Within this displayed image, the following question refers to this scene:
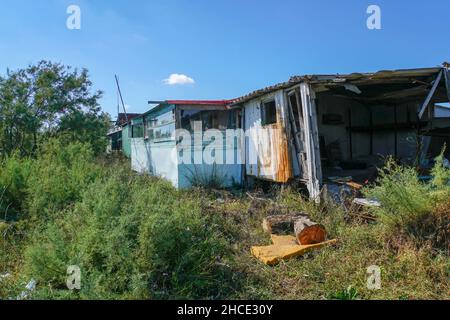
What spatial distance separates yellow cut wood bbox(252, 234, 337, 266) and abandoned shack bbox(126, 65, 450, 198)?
1.95 meters

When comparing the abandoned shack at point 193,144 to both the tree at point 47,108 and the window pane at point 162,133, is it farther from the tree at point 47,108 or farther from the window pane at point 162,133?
the tree at point 47,108

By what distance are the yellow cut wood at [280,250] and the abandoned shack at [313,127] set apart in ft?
6.38

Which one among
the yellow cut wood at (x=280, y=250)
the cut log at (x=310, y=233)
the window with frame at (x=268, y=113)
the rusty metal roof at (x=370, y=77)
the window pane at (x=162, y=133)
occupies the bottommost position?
the yellow cut wood at (x=280, y=250)

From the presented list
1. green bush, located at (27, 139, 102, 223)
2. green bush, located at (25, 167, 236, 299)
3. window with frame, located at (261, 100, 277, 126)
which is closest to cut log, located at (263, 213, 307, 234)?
green bush, located at (25, 167, 236, 299)

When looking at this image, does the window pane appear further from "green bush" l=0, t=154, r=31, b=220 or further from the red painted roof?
"green bush" l=0, t=154, r=31, b=220

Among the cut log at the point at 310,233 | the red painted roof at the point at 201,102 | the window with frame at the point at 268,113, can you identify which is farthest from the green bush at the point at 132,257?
the red painted roof at the point at 201,102

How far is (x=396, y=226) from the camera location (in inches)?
182

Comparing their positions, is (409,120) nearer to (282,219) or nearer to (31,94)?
(282,219)

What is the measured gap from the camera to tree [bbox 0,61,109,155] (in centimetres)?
1358

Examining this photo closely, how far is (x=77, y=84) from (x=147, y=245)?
1440 centimetres

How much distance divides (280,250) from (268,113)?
201 inches

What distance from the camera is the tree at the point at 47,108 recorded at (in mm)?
13578

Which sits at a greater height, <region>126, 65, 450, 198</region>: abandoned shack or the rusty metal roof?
the rusty metal roof

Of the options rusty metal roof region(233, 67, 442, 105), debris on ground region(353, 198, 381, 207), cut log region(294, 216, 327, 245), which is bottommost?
cut log region(294, 216, 327, 245)
